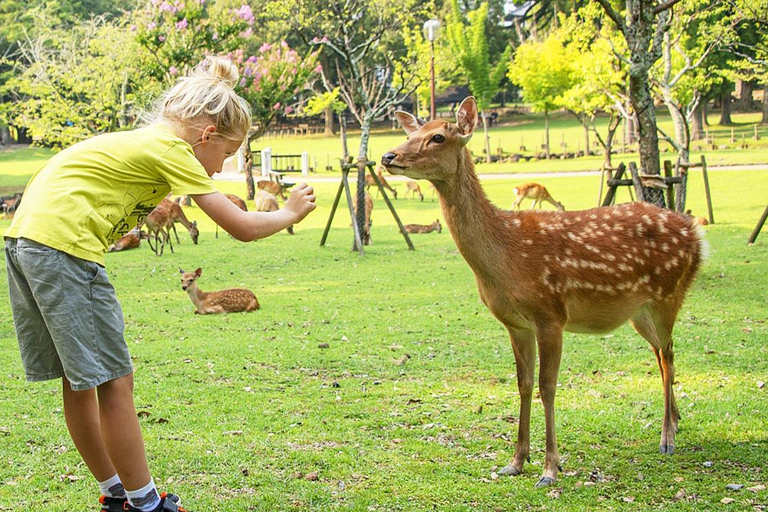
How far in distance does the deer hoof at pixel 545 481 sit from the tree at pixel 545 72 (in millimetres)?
36538

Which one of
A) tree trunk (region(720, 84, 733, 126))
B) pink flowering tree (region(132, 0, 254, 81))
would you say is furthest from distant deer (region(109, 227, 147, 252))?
tree trunk (region(720, 84, 733, 126))

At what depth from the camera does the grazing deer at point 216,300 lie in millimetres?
9586

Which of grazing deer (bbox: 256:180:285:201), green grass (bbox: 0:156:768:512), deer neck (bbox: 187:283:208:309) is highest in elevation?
grazing deer (bbox: 256:180:285:201)

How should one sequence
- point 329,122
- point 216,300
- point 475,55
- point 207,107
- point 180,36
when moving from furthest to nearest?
point 329,122, point 475,55, point 180,36, point 216,300, point 207,107

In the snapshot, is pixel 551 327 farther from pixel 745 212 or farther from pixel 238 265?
pixel 745 212

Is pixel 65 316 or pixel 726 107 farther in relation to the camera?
pixel 726 107

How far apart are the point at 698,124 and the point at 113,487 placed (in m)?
45.5

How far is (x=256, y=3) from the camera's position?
5166cm

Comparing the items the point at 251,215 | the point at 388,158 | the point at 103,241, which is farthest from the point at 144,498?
the point at 388,158

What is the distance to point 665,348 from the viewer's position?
16.4ft

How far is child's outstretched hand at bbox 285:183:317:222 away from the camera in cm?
368

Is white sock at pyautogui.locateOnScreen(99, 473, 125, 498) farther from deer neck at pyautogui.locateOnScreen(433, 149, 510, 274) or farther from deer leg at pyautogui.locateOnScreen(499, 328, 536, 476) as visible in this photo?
deer neck at pyautogui.locateOnScreen(433, 149, 510, 274)

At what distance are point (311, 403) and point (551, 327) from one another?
6.60 feet

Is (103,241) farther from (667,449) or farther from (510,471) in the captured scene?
(667,449)
